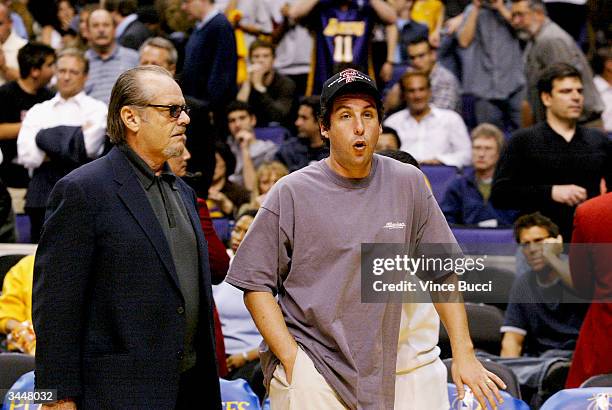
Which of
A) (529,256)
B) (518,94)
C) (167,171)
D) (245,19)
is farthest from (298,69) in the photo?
(167,171)

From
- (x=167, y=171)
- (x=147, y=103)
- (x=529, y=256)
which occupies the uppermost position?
(x=147, y=103)

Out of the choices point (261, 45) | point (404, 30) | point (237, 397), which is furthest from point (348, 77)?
point (404, 30)

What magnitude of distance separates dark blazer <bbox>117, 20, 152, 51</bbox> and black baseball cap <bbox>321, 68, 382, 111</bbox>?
6555 millimetres

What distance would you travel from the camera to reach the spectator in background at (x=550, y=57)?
351 inches

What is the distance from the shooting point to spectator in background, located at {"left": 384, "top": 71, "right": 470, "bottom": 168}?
880 cm

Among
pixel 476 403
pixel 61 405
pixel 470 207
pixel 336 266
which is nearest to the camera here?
pixel 61 405

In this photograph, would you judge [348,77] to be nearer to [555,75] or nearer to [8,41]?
[555,75]

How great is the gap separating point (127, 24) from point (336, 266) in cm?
752

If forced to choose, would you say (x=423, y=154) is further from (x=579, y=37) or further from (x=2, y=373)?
(x=2, y=373)

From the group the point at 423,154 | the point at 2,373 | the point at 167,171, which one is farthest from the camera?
the point at 423,154

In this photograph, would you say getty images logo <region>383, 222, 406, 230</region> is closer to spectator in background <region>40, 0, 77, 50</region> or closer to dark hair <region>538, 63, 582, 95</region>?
dark hair <region>538, 63, 582, 95</region>

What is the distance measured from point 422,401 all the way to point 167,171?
115cm

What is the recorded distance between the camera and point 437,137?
884 cm

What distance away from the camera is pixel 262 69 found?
9.87 metres
